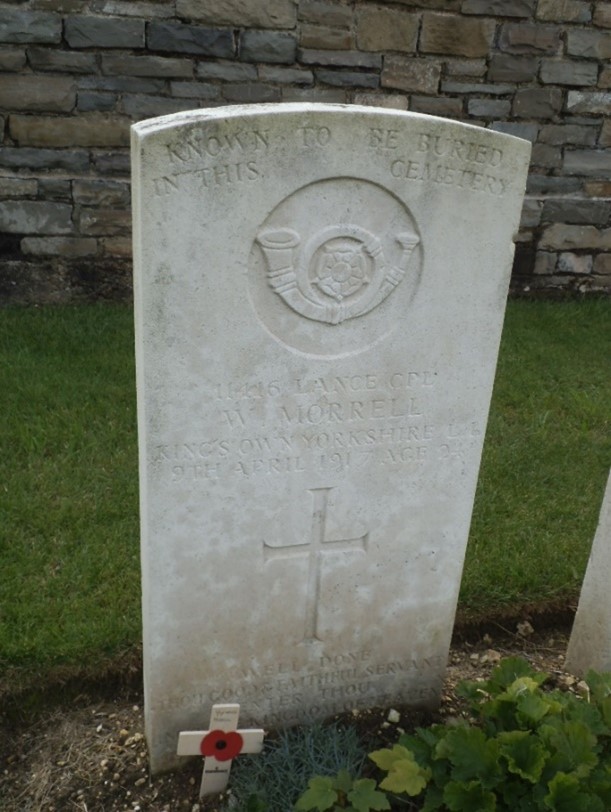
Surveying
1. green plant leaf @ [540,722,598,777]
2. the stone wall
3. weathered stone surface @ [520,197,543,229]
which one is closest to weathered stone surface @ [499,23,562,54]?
the stone wall

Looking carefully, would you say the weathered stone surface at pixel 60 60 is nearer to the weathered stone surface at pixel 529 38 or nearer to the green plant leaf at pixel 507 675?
the weathered stone surface at pixel 529 38

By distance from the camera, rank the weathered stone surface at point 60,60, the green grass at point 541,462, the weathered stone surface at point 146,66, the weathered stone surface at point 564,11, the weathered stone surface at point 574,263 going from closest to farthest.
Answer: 1. the green grass at point 541,462
2. the weathered stone surface at point 60,60
3. the weathered stone surface at point 146,66
4. the weathered stone surface at point 564,11
5. the weathered stone surface at point 574,263

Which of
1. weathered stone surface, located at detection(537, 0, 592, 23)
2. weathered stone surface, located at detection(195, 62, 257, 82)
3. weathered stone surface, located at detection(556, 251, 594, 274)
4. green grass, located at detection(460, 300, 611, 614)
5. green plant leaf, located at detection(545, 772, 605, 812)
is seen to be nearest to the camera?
green plant leaf, located at detection(545, 772, 605, 812)

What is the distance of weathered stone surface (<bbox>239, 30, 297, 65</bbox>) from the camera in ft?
17.3

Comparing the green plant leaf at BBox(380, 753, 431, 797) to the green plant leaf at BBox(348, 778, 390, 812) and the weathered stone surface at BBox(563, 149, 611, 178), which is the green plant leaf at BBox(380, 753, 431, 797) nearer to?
the green plant leaf at BBox(348, 778, 390, 812)

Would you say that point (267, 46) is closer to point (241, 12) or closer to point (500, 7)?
point (241, 12)

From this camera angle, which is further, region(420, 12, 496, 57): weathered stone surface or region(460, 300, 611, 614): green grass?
region(420, 12, 496, 57): weathered stone surface

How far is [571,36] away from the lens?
5.78 metres

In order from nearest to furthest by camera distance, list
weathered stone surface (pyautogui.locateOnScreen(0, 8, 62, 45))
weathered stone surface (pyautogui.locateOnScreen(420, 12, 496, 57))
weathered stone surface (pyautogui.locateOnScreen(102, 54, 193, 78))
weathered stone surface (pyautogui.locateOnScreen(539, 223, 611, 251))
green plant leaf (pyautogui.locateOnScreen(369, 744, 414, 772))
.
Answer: green plant leaf (pyautogui.locateOnScreen(369, 744, 414, 772)), weathered stone surface (pyautogui.locateOnScreen(0, 8, 62, 45)), weathered stone surface (pyautogui.locateOnScreen(102, 54, 193, 78)), weathered stone surface (pyautogui.locateOnScreen(420, 12, 496, 57)), weathered stone surface (pyautogui.locateOnScreen(539, 223, 611, 251))

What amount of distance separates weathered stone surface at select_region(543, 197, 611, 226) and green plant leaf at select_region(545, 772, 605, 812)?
16.1ft

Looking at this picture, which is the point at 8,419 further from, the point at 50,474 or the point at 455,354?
the point at 455,354

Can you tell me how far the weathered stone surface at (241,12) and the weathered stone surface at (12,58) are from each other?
3.26ft

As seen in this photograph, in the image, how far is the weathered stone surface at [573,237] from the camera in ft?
20.7

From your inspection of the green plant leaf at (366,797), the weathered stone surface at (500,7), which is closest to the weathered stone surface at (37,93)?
the weathered stone surface at (500,7)
